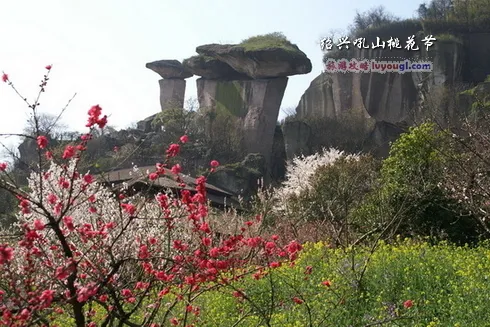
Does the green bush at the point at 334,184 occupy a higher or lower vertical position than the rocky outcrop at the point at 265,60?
lower

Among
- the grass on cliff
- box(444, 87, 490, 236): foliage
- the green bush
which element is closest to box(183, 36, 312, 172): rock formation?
the grass on cliff

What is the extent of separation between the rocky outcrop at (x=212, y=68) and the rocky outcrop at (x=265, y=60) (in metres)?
1.32

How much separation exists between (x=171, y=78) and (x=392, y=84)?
2050 cm

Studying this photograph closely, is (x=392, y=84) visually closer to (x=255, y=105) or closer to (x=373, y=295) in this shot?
(x=255, y=105)

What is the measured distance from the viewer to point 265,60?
50594 millimetres

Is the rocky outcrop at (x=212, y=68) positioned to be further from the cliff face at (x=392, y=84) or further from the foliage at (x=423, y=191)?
the foliage at (x=423, y=191)

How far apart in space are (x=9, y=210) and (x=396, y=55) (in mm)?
33663

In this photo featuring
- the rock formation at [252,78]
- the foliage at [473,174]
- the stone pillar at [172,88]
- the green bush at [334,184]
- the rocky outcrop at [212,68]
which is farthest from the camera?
the stone pillar at [172,88]

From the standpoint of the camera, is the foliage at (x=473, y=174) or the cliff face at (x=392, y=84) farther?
the cliff face at (x=392, y=84)

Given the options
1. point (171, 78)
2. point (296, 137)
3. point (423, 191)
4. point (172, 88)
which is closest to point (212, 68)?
point (171, 78)

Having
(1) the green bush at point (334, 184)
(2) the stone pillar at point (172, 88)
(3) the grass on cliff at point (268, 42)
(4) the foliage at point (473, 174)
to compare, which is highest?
(3) the grass on cliff at point (268, 42)

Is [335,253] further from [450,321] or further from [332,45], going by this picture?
[332,45]

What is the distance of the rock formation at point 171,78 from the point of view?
190 ft

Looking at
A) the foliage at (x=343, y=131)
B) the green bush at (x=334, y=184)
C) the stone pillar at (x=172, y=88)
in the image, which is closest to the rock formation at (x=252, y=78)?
the stone pillar at (x=172, y=88)
